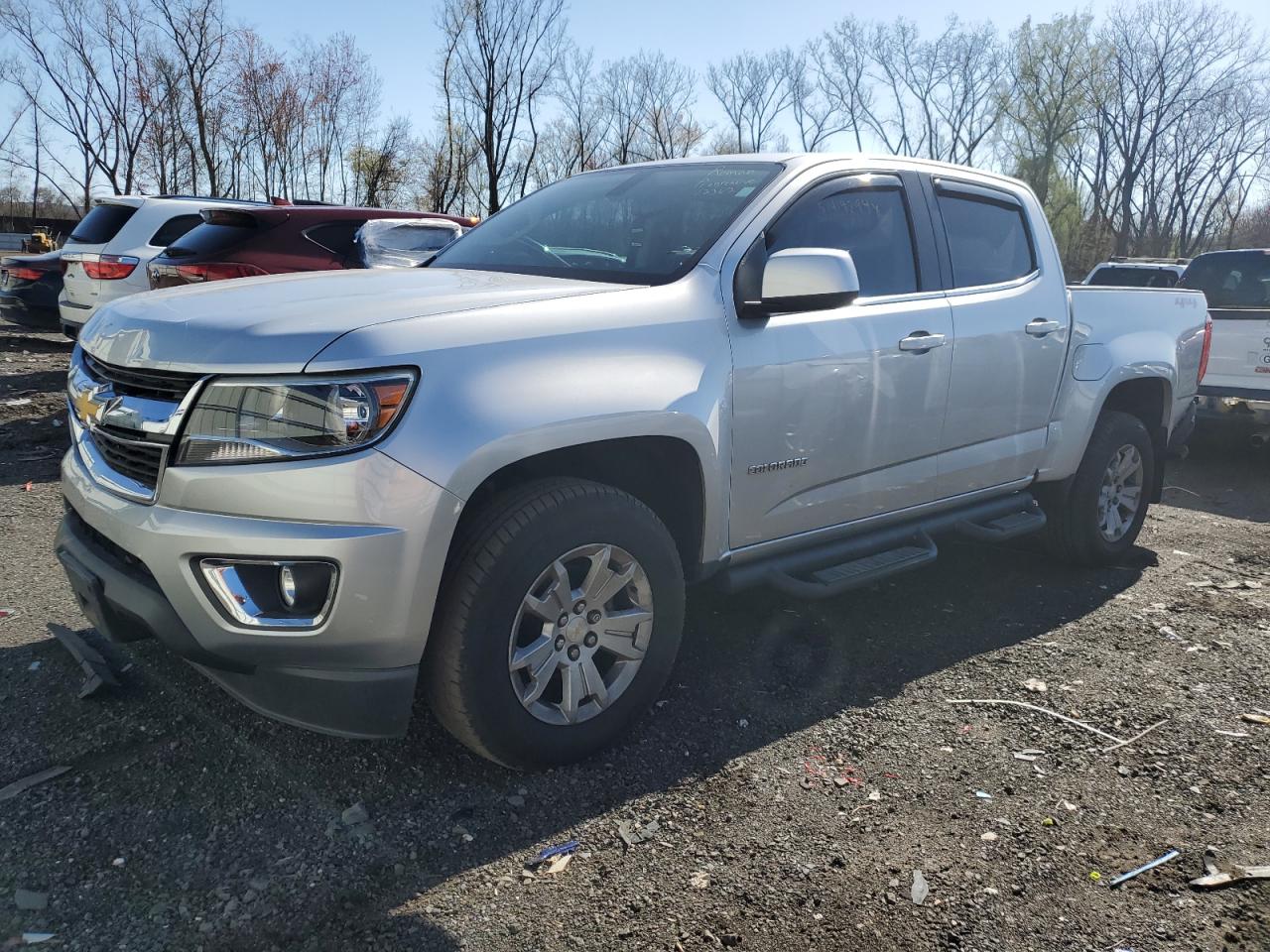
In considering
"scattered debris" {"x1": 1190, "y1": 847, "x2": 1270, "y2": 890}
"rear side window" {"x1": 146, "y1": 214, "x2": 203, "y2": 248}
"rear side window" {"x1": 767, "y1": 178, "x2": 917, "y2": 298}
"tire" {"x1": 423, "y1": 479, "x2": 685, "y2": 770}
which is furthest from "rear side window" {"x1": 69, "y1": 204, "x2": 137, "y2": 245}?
"scattered debris" {"x1": 1190, "y1": 847, "x2": 1270, "y2": 890}

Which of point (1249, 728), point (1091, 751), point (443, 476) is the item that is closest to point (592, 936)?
point (443, 476)

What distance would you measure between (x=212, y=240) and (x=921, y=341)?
5322 mm

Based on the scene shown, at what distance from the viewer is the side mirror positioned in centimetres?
314

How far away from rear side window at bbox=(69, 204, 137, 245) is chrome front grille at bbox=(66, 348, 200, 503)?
7.12m

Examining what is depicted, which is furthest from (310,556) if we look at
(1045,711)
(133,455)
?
(1045,711)

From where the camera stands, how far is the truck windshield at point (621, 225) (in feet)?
11.1

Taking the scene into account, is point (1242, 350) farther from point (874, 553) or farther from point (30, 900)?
point (30, 900)

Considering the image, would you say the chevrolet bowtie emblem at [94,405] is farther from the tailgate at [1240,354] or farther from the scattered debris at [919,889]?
the tailgate at [1240,354]

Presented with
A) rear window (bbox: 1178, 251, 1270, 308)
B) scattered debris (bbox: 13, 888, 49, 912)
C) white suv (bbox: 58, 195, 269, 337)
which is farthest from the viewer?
rear window (bbox: 1178, 251, 1270, 308)

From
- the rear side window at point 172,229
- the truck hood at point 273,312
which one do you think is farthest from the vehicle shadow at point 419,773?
the rear side window at point 172,229

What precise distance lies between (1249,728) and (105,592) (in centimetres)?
370

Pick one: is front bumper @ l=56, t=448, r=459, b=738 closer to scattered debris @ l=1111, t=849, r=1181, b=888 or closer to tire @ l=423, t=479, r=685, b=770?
tire @ l=423, t=479, r=685, b=770

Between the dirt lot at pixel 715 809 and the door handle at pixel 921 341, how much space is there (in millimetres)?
1228

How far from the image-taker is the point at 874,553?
12.7ft
